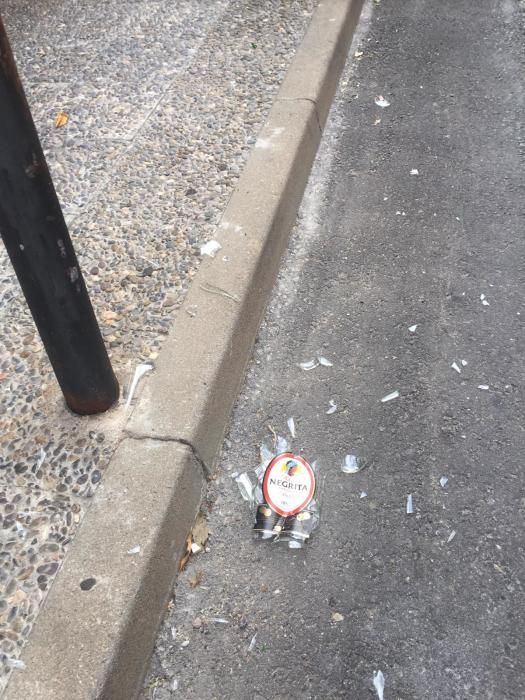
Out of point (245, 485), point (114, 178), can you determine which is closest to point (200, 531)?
point (245, 485)

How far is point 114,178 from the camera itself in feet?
12.3

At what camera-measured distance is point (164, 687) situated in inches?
81.5

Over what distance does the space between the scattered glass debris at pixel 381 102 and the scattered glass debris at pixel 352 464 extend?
9.83ft

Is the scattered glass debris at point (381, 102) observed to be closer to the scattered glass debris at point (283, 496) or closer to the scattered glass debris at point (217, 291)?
the scattered glass debris at point (217, 291)

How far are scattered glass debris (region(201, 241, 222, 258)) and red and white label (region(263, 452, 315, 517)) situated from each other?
1081 millimetres

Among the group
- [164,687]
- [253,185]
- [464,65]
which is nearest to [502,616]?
[164,687]

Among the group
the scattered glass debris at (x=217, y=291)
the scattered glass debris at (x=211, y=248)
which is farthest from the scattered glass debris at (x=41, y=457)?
the scattered glass debris at (x=211, y=248)

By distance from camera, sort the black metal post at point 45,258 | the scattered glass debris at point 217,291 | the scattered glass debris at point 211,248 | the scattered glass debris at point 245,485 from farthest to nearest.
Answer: the scattered glass debris at point 211,248
the scattered glass debris at point 217,291
the scattered glass debris at point 245,485
the black metal post at point 45,258

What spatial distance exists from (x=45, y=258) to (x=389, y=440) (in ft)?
4.87

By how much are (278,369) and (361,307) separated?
560mm

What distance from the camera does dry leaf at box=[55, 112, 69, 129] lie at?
4.20 meters

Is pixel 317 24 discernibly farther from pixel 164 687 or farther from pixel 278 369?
pixel 164 687

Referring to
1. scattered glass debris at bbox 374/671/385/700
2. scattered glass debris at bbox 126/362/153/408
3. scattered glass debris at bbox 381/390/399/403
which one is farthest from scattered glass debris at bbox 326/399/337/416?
scattered glass debris at bbox 374/671/385/700

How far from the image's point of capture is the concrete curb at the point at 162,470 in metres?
1.90
